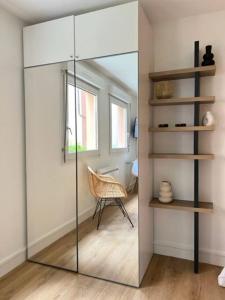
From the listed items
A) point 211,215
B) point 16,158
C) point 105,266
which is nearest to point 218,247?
point 211,215

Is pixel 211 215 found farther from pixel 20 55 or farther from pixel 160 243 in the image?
pixel 20 55

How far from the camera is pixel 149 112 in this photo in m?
2.28

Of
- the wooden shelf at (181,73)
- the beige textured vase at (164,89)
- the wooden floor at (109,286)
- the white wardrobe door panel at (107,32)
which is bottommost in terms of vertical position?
the wooden floor at (109,286)

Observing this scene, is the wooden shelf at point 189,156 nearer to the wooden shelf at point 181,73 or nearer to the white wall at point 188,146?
the white wall at point 188,146

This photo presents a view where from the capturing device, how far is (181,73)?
2102 millimetres

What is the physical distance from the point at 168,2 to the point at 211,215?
192cm

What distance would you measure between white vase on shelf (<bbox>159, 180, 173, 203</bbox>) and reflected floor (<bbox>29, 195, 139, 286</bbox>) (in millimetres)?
424

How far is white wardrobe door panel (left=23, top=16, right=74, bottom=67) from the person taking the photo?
6.83 feet

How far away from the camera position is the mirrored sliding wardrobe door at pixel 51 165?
86.3 inches

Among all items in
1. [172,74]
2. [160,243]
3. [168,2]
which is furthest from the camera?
[160,243]

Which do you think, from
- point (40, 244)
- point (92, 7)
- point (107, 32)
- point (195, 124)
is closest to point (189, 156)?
point (195, 124)

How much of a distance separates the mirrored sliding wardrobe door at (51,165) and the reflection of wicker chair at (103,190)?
0.59ft

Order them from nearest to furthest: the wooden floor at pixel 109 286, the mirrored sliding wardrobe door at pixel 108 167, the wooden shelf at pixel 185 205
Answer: the wooden floor at pixel 109 286 → the mirrored sliding wardrobe door at pixel 108 167 → the wooden shelf at pixel 185 205

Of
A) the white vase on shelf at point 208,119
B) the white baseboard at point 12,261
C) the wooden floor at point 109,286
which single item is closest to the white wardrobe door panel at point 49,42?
the white vase on shelf at point 208,119
